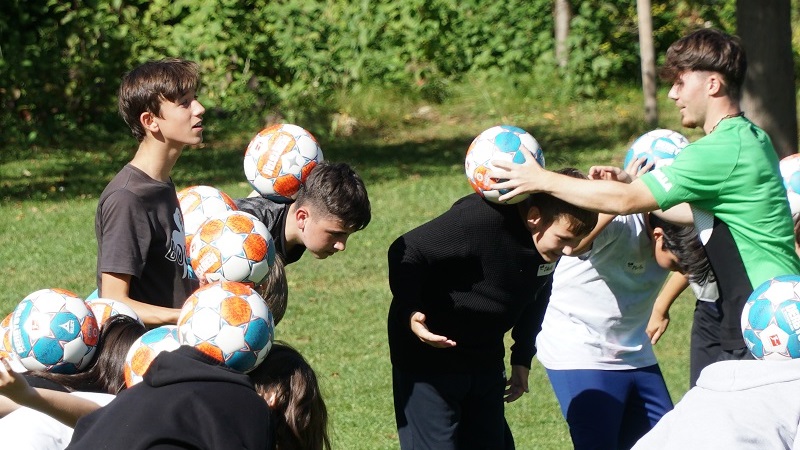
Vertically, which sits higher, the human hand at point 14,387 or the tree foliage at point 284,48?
the human hand at point 14,387

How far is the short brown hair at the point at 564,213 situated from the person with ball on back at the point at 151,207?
53.6 inches

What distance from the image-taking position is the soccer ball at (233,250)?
4.41 meters

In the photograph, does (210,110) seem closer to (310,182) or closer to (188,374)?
(310,182)

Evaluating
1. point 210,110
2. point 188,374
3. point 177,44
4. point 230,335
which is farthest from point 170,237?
point 210,110

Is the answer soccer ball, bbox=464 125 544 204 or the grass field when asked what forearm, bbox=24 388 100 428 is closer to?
soccer ball, bbox=464 125 544 204

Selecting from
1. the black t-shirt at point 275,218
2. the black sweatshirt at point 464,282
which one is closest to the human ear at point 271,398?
the black sweatshirt at point 464,282

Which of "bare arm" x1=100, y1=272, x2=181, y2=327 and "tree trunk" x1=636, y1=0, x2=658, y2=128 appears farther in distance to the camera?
"tree trunk" x1=636, y1=0, x2=658, y2=128

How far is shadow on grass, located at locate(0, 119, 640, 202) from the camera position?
557 inches

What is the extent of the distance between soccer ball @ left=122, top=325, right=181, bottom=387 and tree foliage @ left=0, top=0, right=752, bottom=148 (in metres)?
13.0

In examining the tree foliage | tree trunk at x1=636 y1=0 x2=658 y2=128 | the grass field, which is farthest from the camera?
the tree foliage

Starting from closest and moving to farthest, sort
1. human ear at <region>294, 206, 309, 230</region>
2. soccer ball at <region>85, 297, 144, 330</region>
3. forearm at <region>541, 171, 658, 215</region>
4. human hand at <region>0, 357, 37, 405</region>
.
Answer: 1. human hand at <region>0, 357, 37, 405</region>
2. soccer ball at <region>85, 297, 144, 330</region>
3. forearm at <region>541, 171, 658, 215</region>
4. human ear at <region>294, 206, 309, 230</region>

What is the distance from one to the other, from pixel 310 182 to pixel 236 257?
64cm

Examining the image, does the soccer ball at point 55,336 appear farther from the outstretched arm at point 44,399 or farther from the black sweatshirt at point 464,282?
the black sweatshirt at point 464,282

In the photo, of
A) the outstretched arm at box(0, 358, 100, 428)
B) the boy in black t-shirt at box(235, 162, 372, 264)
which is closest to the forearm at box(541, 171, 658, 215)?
the boy in black t-shirt at box(235, 162, 372, 264)
